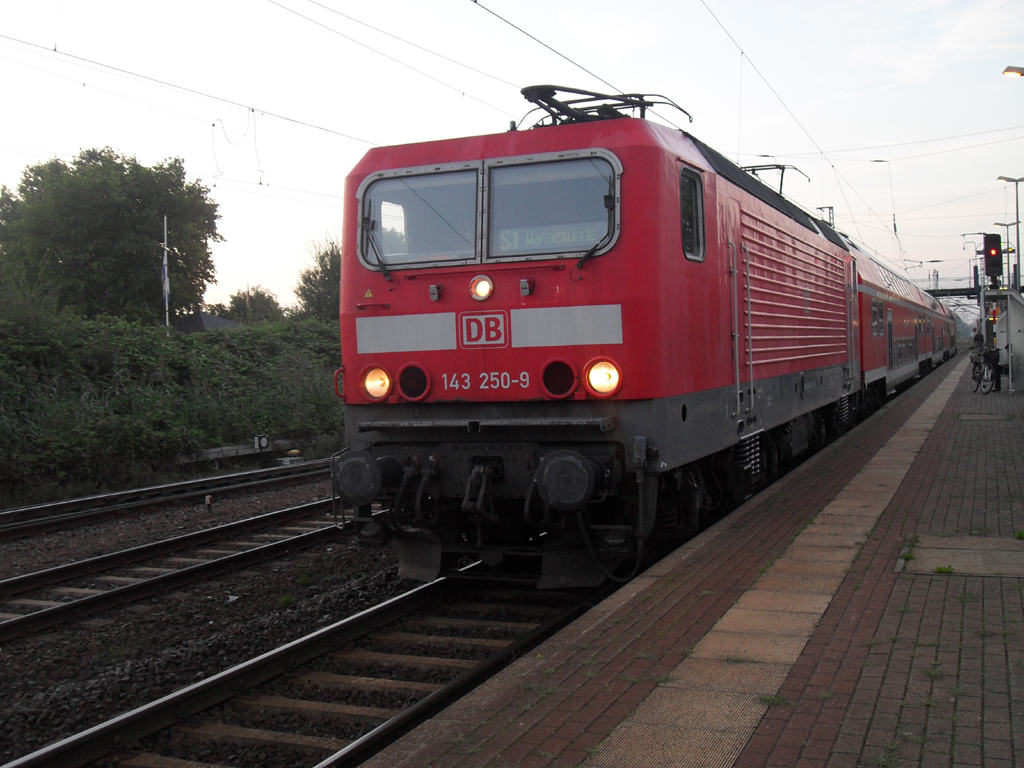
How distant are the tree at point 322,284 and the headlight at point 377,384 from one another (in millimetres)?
33668

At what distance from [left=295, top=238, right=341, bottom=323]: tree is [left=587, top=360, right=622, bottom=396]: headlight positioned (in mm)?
34696

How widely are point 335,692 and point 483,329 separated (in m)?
2.70

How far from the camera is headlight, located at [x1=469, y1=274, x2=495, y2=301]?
6418mm

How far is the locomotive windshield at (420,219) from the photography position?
6641 millimetres

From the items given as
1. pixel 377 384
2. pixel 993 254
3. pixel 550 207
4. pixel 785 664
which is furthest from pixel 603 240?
pixel 993 254

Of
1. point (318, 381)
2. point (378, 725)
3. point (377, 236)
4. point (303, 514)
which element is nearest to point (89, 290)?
point (318, 381)

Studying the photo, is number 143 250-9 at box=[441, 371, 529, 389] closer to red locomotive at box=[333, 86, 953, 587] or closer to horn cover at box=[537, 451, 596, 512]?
red locomotive at box=[333, 86, 953, 587]

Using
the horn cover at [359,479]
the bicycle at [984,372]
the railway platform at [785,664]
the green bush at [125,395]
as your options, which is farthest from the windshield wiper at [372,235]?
the bicycle at [984,372]

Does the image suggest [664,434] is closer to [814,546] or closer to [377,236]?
[814,546]

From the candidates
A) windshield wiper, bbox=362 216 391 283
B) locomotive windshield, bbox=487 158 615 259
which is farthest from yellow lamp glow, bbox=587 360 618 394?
windshield wiper, bbox=362 216 391 283

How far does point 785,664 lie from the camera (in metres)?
4.32

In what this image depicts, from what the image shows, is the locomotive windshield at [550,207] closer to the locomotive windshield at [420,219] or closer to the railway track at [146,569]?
the locomotive windshield at [420,219]

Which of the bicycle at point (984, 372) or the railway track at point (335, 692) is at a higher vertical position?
the bicycle at point (984, 372)

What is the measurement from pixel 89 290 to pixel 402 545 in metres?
37.6
